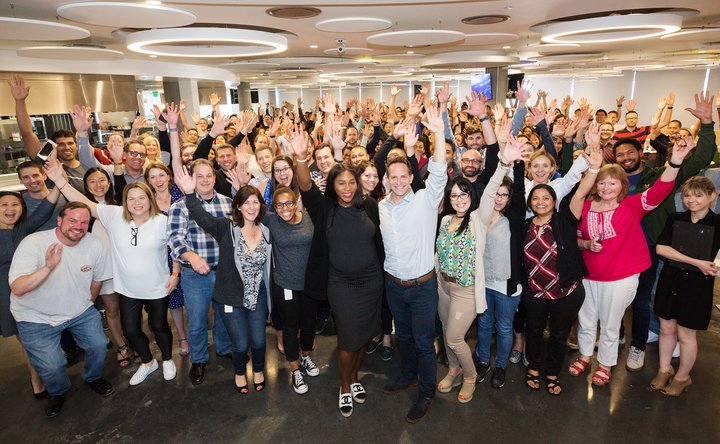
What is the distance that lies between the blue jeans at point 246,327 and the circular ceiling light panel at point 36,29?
336 cm

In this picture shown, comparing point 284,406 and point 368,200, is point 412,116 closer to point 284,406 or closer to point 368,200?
point 368,200

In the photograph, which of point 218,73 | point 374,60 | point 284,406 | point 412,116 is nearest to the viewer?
point 284,406

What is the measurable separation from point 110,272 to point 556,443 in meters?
3.50

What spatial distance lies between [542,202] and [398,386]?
1.78m

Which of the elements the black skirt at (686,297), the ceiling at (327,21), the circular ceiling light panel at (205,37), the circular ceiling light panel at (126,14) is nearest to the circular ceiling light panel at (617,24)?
the ceiling at (327,21)

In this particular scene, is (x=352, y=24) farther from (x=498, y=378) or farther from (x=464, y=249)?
(x=498, y=378)

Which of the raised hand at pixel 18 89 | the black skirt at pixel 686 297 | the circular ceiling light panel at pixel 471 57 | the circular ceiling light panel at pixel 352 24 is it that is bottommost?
the black skirt at pixel 686 297

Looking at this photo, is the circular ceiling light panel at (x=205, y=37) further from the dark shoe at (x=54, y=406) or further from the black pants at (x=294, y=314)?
the dark shoe at (x=54, y=406)

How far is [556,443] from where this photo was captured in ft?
9.51

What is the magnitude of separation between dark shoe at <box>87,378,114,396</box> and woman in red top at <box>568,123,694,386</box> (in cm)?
386

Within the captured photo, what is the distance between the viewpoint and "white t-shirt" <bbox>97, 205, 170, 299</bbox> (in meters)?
3.29

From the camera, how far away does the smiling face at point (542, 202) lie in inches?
121

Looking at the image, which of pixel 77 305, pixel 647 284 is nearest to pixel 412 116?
pixel 647 284

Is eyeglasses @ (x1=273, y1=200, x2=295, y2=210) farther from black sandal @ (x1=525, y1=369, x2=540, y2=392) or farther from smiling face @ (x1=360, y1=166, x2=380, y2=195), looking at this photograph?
black sandal @ (x1=525, y1=369, x2=540, y2=392)
